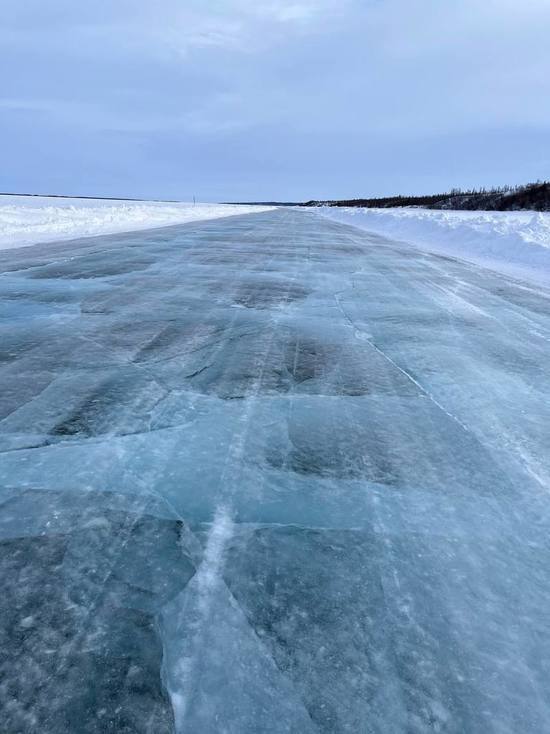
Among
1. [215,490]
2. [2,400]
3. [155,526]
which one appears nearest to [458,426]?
[215,490]

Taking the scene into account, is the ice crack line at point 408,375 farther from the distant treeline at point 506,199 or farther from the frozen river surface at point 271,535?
the distant treeline at point 506,199

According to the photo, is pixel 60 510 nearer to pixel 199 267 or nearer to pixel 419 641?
pixel 419 641

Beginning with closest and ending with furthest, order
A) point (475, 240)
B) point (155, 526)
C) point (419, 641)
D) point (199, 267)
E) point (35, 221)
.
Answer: point (419, 641) → point (155, 526) → point (199, 267) → point (475, 240) → point (35, 221)

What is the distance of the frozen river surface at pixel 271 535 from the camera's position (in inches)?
55.1

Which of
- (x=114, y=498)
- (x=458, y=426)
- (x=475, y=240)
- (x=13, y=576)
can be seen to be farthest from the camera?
(x=475, y=240)

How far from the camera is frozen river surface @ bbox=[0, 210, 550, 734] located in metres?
1.40

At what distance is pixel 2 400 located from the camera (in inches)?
123

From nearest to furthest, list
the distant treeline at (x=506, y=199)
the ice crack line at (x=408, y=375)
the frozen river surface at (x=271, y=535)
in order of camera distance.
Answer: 1. the frozen river surface at (x=271, y=535)
2. the ice crack line at (x=408, y=375)
3. the distant treeline at (x=506, y=199)

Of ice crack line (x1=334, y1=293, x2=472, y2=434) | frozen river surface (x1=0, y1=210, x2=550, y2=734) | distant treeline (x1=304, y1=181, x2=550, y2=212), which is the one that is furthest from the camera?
distant treeline (x1=304, y1=181, x2=550, y2=212)

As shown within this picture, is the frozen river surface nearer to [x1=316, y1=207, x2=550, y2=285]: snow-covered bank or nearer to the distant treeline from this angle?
[x1=316, y1=207, x2=550, y2=285]: snow-covered bank

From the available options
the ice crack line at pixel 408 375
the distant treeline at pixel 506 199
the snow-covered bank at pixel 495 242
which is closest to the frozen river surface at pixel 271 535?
the ice crack line at pixel 408 375

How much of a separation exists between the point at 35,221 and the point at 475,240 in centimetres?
1423

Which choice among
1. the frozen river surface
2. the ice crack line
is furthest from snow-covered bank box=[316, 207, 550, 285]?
the frozen river surface

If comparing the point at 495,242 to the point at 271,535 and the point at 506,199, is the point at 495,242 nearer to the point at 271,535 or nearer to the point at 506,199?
the point at 271,535
